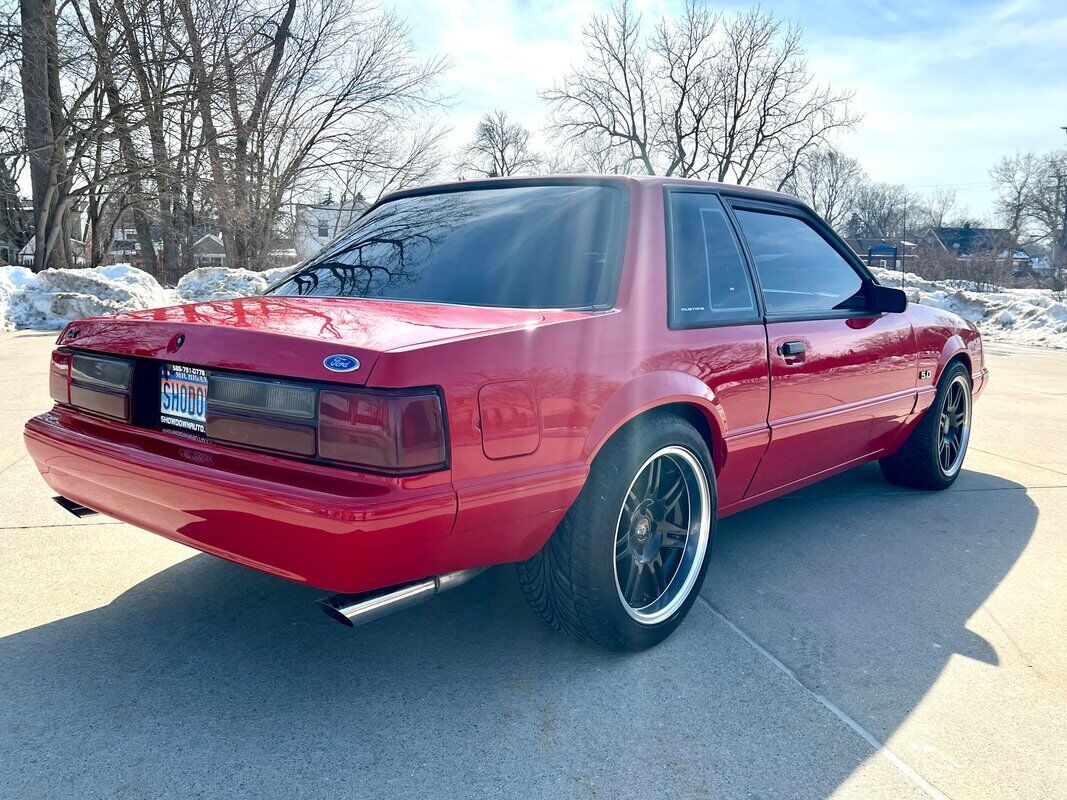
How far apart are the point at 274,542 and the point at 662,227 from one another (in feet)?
5.16

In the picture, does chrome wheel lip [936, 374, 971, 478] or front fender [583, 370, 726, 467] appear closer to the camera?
front fender [583, 370, 726, 467]

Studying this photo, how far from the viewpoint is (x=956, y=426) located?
180 inches

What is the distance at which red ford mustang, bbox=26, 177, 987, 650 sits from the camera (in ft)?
6.24

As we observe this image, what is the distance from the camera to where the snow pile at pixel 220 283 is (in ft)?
51.1

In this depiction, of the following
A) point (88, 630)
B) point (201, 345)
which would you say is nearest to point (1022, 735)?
point (201, 345)

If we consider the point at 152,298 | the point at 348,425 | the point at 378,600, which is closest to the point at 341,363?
the point at 348,425

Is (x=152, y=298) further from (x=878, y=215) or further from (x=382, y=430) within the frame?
(x=878, y=215)

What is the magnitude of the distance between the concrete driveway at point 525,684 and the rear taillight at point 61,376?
0.72 m

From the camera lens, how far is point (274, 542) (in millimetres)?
1929

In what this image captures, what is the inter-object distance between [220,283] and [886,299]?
14757 millimetres

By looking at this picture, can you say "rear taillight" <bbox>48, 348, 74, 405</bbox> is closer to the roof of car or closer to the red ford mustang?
the red ford mustang

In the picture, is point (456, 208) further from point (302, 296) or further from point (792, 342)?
point (792, 342)

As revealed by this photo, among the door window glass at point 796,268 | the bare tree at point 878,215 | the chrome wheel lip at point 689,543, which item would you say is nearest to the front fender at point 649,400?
the chrome wheel lip at point 689,543

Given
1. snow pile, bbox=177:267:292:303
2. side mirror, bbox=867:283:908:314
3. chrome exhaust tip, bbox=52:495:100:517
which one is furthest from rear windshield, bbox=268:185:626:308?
snow pile, bbox=177:267:292:303
